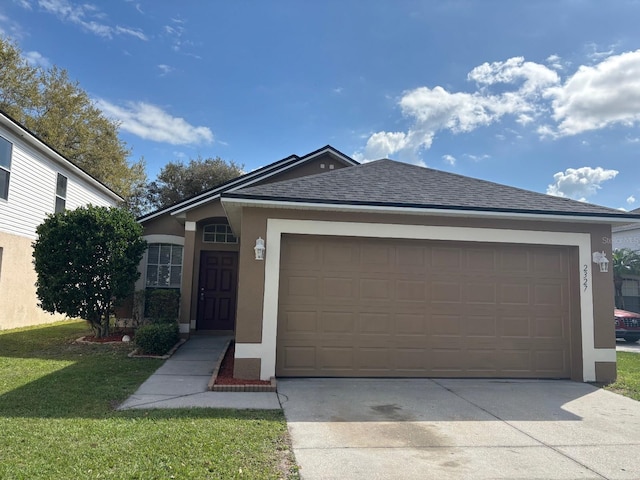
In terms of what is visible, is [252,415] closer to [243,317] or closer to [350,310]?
[243,317]

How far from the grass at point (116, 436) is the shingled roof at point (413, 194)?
3356 millimetres

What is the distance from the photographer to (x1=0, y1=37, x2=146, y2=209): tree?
20.6 m

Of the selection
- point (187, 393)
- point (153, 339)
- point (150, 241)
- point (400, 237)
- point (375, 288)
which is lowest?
point (187, 393)

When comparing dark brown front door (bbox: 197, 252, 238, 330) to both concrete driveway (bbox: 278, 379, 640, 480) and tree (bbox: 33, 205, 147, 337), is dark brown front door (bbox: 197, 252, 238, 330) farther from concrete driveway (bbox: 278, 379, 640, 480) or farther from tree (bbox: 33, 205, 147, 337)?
concrete driveway (bbox: 278, 379, 640, 480)

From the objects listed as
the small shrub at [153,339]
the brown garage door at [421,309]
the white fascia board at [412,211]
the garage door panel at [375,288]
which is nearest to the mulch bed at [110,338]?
the small shrub at [153,339]

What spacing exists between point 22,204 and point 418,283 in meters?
11.5

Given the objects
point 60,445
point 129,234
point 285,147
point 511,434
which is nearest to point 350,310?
point 511,434

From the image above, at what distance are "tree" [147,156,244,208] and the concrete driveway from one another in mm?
22426

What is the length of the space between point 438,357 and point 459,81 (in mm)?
8618

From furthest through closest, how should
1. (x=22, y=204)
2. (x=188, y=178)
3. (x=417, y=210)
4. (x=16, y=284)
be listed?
(x=188, y=178) < (x=22, y=204) < (x=16, y=284) < (x=417, y=210)

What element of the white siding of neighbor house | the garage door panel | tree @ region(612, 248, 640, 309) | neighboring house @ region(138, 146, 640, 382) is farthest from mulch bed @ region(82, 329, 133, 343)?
tree @ region(612, 248, 640, 309)

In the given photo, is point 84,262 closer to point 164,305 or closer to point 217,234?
point 164,305

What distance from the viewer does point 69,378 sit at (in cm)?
663

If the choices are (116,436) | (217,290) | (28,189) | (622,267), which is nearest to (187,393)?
(116,436)
